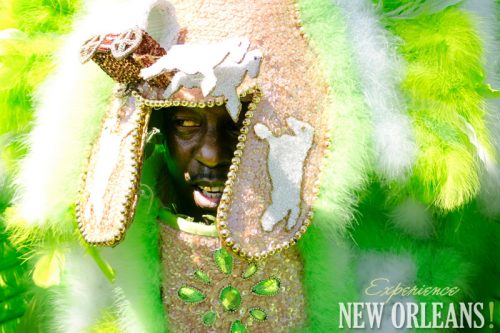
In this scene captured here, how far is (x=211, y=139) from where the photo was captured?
1457mm

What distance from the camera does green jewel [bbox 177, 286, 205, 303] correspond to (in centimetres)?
145

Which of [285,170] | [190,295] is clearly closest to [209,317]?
[190,295]

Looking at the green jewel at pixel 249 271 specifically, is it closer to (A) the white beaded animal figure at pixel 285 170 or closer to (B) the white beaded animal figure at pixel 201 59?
(A) the white beaded animal figure at pixel 285 170

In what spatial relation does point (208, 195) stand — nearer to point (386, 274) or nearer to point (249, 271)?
point (249, 271)

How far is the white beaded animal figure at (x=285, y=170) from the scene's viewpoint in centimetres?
133

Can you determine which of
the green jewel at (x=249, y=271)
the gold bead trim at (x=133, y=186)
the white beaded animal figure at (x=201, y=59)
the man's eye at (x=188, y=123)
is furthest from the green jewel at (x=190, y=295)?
the white beaded animal figure at (x=201, y=59)

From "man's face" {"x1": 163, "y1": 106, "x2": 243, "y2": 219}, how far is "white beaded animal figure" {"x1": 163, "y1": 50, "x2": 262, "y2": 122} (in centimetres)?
19

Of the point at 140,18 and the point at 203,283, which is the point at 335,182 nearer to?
the point at 203,283

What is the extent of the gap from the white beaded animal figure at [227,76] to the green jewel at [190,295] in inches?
17.5

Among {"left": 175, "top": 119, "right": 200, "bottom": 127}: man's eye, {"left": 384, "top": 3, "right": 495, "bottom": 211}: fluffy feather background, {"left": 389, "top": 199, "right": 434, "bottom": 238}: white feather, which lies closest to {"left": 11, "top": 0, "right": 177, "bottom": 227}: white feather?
{"left": 175, "top": 119, "right": 200, "bottom": 127}: man's eye

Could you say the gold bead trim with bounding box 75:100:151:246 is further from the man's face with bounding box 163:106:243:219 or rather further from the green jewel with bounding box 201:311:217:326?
the green jewel with bounding box 201:311:217:326

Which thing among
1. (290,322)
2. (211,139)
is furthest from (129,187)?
(290,322)

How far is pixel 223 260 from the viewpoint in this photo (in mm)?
1419

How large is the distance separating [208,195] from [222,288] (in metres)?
0.21
